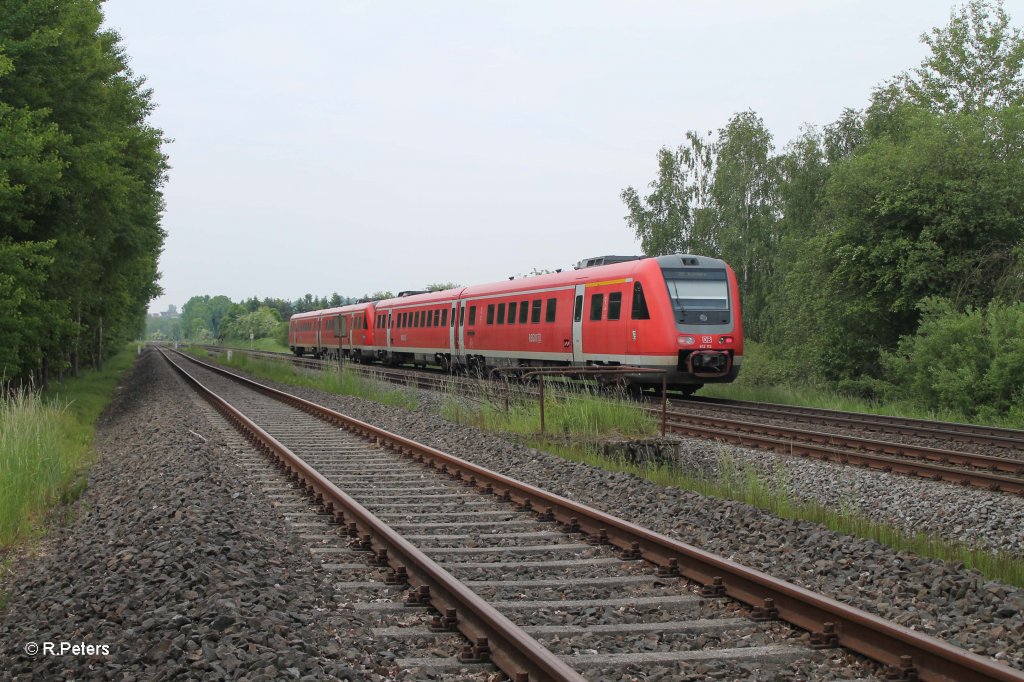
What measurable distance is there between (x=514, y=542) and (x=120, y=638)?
10.6 feet

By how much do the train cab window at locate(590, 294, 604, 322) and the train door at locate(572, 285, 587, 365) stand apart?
1.57ft

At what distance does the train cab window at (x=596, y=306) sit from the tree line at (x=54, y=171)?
11.2 m

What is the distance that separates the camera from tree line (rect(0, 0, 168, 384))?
17766 millimetres

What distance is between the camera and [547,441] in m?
12.5

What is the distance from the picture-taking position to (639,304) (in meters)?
18.6

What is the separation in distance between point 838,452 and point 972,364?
7.79m

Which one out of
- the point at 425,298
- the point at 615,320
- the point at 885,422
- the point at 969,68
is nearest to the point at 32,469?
the point at 615,320

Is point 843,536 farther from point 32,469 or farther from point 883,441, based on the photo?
point 32,469

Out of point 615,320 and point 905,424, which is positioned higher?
point 615,320

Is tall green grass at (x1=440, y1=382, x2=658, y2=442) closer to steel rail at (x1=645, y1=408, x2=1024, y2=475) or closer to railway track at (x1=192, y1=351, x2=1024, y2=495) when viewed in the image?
railway track at (x1=192, y1=351, x2=1024, y2=495)

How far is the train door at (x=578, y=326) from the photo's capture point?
68.0ft

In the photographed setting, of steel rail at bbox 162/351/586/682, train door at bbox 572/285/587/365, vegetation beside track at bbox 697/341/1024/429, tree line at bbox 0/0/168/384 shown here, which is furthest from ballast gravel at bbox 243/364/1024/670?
tree line at bbox 0/0/168/384

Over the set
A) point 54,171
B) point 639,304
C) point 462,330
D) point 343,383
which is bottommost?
point 343,383

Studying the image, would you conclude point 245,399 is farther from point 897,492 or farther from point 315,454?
point 897,492
